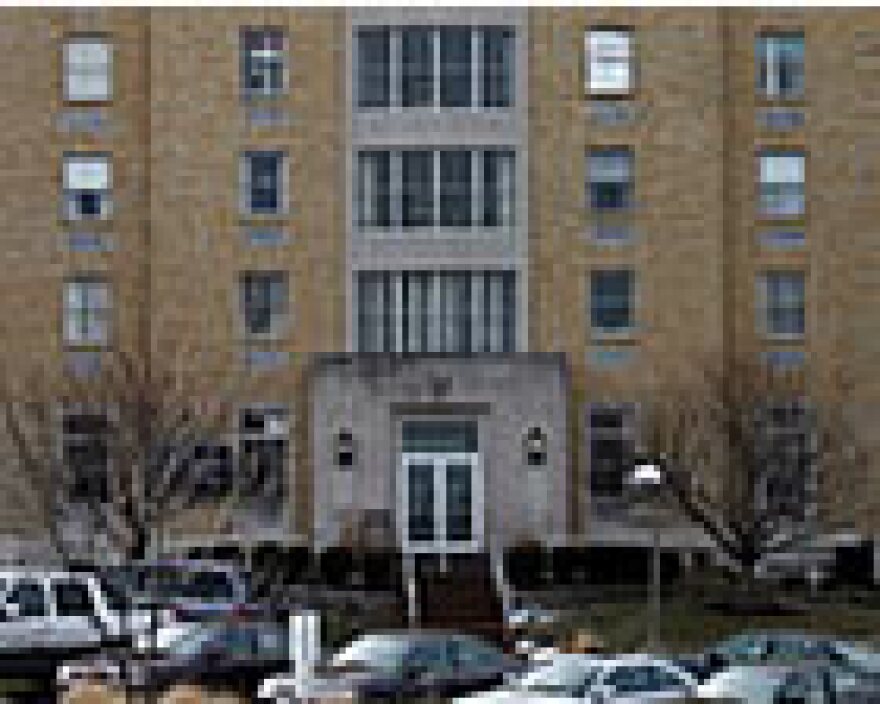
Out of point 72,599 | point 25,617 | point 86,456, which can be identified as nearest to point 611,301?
point 86,456

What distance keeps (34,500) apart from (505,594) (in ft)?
39.3

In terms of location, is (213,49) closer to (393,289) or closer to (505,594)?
(393,289)

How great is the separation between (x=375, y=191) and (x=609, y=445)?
312 inches

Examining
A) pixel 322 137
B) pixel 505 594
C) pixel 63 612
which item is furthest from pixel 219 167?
pixel 63 612

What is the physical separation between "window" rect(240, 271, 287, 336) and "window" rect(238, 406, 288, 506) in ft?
6.29

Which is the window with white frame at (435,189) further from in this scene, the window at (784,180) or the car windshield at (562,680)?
the car windshield at (562,680)

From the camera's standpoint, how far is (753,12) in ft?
194

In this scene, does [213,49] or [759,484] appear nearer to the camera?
[759,484]

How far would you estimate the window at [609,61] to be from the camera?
5766 centimetres

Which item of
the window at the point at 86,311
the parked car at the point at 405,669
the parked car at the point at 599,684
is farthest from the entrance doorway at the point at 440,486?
the parked car at the point at 599,684

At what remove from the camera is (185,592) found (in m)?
44.3

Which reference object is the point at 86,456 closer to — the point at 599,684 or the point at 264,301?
the point at 264,301

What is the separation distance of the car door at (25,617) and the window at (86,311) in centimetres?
1967

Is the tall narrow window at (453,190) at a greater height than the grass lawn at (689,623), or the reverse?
the tall narrow window at (453,190)
